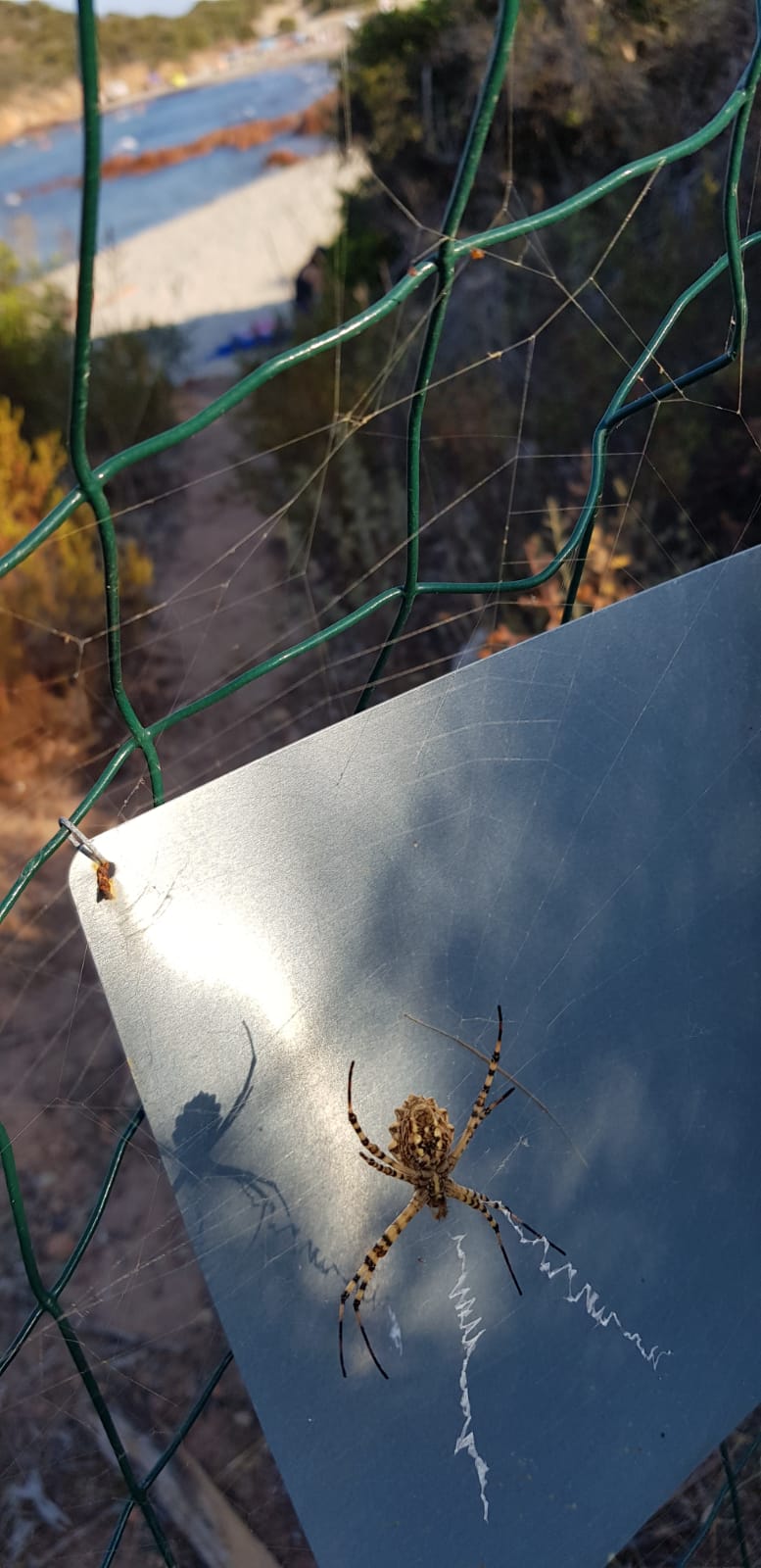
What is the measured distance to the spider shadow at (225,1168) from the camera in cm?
78

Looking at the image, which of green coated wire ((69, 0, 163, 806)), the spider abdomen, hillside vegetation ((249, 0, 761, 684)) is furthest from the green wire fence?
hillside vegetation ((249, 0, 761, 684))

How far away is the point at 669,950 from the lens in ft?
3.19

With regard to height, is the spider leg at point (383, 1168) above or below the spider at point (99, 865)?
below

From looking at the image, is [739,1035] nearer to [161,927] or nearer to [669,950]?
[669,950]

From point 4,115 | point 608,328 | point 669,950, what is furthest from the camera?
point 4,115

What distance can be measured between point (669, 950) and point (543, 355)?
327 centimetres

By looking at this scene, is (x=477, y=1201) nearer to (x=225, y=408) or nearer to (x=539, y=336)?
(x=225, y=408)

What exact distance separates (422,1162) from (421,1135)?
44mm

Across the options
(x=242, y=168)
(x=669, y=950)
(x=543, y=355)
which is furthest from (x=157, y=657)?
(x=242, y=168)

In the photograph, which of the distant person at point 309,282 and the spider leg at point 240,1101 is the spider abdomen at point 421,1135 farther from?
the distant person at point 309,282

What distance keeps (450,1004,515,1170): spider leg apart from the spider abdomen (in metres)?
0.02

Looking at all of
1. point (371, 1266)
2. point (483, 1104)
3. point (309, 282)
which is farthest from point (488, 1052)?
point (309, 282)

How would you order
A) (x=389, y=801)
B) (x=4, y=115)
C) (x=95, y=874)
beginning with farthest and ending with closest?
(x=4, y=115) → (x=389, y=801) → (x=95, y=874)

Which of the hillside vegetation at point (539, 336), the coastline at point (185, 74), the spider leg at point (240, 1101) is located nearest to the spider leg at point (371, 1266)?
the spider leg at point (240, 1101)
